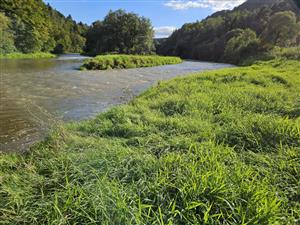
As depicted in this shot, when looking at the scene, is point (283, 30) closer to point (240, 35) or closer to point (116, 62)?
point (240, 35)

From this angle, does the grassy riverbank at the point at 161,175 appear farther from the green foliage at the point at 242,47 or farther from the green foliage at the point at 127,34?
the green foliage at the point at 127,34

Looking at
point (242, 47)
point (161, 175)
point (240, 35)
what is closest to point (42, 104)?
point (161, 175)

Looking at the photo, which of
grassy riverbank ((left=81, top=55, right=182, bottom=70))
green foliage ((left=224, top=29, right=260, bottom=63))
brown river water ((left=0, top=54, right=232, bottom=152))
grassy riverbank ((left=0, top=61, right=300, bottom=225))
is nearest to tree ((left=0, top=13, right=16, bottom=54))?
grassy riverbank ((left=81, top=55, right=182, bottom=70))

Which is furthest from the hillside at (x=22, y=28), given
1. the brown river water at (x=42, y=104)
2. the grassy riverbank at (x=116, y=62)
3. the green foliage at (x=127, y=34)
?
the brown river water at (x=42, y=104)

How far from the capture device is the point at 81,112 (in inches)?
323

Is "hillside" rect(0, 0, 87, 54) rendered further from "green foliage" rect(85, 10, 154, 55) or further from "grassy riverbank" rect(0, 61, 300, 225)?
"grassy riverbank" rect(0, 61, 300, 225)

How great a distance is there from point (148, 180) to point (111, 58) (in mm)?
22895

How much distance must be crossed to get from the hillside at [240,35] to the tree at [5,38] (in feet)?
104

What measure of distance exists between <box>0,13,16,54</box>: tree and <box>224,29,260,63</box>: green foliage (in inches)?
1251

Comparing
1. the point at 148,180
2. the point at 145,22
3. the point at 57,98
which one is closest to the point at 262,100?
the point at 148,180

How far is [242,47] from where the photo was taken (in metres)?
38.2

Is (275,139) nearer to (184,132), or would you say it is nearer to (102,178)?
(184,132)

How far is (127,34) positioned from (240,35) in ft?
Result: 65.2

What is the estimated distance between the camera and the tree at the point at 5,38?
109ft
